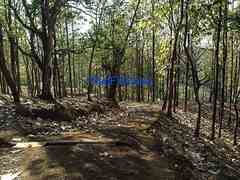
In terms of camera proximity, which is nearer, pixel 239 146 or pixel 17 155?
pixel 17 155

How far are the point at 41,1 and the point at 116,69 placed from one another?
505 inches

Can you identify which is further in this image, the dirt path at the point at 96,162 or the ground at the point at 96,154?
the ground at the point at 96,154

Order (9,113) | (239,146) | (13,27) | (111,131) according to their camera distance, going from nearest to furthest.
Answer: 1. (111,131)
2. (9,113)
3. (239,146)
4. (13,27)

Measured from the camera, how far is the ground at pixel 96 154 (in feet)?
25.7

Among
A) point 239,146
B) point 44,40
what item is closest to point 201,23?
point 239,146

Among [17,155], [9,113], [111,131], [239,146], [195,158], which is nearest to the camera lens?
[17,155]

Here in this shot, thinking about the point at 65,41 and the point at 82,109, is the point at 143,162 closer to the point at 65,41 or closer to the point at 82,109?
the point at 82,109

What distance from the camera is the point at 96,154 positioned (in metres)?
9.21

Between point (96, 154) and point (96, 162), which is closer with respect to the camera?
point (96, 162)

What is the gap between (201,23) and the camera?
1501 centimetres

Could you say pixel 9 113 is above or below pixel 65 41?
below

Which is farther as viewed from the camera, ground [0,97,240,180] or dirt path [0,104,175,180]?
ground [0,97,240,180]

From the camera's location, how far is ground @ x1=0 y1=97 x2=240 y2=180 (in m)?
7.84

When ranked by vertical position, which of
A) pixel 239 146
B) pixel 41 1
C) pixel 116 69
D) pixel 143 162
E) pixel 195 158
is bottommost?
pixel 239 146
